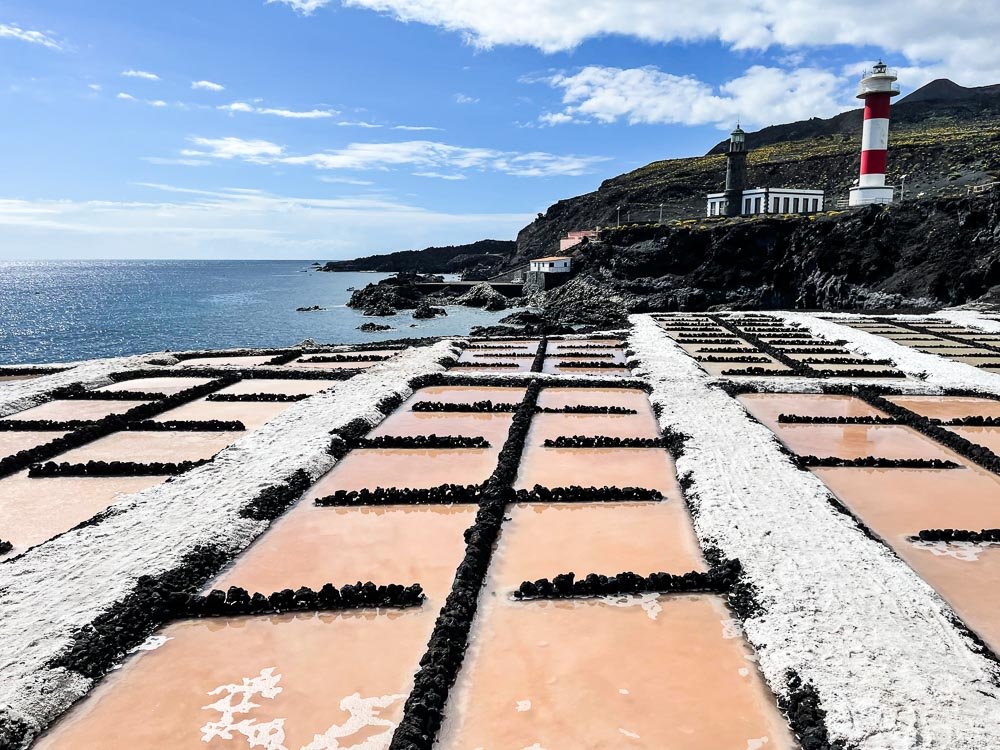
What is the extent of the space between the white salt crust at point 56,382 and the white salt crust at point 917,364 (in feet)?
80.2

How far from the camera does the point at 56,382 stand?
2027 centimetres

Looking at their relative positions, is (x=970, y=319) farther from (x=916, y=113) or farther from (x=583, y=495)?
(x=916, y=113)

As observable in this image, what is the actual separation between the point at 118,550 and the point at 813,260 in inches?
2410

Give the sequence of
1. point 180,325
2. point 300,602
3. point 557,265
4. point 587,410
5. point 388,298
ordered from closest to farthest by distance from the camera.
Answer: point 300,602 → point 587,410 → point 180,325 → point 557,265 → point 388,298

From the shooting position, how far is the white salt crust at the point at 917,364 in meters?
19.0

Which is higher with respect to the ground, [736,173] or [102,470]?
[736,173]

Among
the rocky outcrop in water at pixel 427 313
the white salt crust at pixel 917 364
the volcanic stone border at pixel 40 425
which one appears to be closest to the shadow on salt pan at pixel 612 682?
the volcanic stone border at pixel 40 425

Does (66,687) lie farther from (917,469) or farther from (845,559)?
(917,469)

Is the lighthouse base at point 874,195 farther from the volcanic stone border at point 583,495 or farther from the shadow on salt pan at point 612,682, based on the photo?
the shadow on salt pan at point 612,682

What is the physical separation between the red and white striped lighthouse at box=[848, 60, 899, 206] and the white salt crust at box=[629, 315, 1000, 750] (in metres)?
52.5

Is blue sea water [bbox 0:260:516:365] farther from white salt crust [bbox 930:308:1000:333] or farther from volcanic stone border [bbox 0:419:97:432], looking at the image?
volcanic stone border [bbox 0:419:97:432]

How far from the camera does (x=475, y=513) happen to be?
10742 millimetres

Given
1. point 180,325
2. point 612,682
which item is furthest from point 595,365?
point 180,325

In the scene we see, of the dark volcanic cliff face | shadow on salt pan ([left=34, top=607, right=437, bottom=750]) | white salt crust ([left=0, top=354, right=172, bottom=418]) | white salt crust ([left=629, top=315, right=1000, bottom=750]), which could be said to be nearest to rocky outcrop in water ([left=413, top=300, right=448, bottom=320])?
the dark volcanic cliff face
